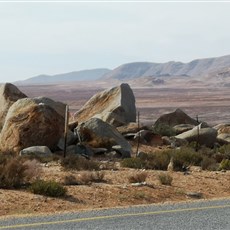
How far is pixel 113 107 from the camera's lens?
1299 inches

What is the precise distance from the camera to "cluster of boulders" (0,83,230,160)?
23.3 meters

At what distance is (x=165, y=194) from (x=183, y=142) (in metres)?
16.2

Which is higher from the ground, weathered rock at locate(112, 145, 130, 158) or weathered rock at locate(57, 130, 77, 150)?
weathered rock at locate(57, 130, 77, 150)

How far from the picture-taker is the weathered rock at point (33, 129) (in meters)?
23.3

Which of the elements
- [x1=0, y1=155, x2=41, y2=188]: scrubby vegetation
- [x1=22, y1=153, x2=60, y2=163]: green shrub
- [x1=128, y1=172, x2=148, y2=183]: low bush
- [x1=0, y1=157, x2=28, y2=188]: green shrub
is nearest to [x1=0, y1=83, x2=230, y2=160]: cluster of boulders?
[x1=22, y1=153, x2=60, y2=163]: green shrub

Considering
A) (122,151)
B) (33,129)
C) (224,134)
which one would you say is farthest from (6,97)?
(224,134)

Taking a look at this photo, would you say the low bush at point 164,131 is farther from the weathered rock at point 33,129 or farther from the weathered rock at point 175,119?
the weathered rock at point 33,129

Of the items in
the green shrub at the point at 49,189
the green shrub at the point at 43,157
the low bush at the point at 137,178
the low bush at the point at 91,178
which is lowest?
the green shrub at the point at 43,157

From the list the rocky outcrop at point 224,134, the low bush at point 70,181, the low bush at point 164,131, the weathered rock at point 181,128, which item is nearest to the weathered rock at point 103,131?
the low bush at point 164,131

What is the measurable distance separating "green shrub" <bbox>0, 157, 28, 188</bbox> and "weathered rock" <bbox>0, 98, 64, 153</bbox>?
862 cm

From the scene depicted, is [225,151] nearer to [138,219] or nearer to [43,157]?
[43,157]

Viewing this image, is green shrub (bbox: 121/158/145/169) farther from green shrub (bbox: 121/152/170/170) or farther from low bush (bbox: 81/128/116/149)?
low bush (bbox: 81/128/116/149)

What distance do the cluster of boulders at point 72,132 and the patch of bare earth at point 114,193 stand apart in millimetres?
4420

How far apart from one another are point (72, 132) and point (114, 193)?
42.2ft
